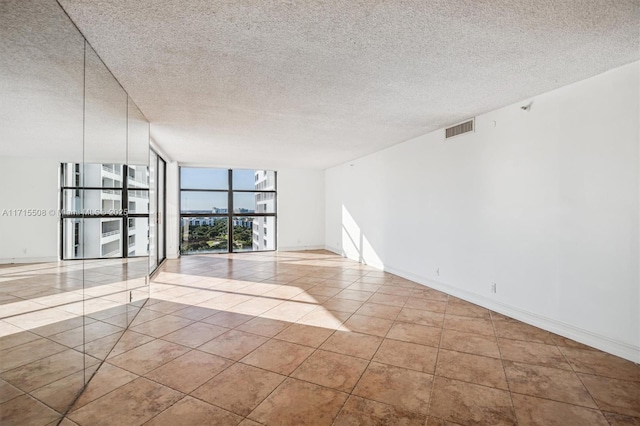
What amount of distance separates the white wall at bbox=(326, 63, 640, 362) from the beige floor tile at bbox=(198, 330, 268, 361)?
126 inches

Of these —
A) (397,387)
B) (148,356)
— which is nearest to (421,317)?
(397,387)

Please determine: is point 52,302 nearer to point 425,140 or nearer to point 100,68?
Answer: point 100,68

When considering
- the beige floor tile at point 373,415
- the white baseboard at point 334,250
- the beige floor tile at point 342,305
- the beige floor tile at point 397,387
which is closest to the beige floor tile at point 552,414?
the beige floor tile at point 397,387

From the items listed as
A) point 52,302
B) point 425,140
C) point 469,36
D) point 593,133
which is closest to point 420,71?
point 469,36

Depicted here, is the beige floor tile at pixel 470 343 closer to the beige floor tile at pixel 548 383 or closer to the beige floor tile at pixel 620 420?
the beige floor tile at pixel 548 383

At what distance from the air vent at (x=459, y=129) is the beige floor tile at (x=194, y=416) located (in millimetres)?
4562

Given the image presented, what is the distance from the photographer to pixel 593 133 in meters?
3.00

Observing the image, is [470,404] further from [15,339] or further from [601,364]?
[15,339]

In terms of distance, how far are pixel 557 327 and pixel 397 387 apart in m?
2.27

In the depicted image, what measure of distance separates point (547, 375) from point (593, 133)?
239 cm

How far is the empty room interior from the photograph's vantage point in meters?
1.90

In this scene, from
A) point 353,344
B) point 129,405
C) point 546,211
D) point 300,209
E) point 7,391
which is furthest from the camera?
point 300,209

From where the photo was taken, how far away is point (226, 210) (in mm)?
9289

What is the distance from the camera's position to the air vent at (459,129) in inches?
175
